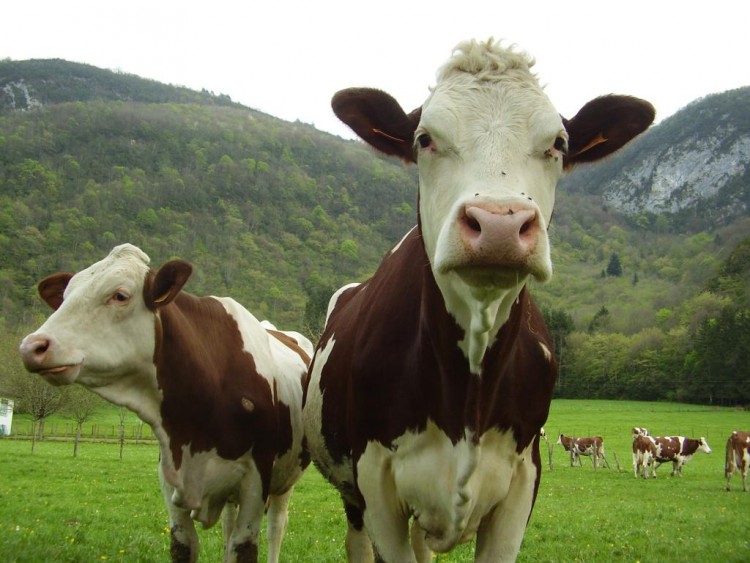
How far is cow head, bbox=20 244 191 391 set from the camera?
5504 mm

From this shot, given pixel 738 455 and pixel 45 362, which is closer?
pixel 45 362

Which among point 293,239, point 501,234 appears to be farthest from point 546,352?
point 293,239

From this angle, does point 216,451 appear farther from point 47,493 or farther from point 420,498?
point 47,493

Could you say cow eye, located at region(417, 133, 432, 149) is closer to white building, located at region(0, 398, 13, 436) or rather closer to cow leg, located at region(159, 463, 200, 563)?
cow leg, located at region(159, 463, 200, 563)

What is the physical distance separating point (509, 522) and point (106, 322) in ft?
11.8

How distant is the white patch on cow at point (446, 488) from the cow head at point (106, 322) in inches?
102

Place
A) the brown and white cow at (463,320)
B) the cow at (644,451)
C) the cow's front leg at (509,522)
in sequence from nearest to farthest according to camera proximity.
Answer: the brown and white cow at (463,320), the cow's front leg at (509,522), the cow at (644,451)

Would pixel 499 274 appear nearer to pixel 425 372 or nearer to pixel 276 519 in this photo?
pixel 425 372

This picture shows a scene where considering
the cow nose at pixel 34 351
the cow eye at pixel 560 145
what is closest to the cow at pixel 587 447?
the cow nose at pixel 34 351

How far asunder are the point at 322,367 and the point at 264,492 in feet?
5.18

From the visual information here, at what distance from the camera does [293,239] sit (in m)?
144

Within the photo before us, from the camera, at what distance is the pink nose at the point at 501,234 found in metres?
2.70

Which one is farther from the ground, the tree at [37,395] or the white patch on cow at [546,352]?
the white patch on cow at [546,352]

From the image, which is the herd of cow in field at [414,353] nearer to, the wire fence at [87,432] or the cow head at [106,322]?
the cow head at [106,322]
